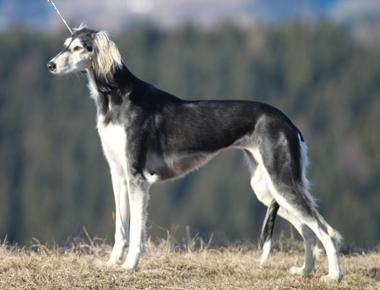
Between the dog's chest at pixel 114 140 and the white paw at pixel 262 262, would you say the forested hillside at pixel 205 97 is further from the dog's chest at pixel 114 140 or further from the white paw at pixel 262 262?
the dog's chest at pixel 114 140

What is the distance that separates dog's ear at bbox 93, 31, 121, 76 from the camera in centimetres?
954

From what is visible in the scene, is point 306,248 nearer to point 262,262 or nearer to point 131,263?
point 262,262

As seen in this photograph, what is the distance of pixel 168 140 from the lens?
9.56m

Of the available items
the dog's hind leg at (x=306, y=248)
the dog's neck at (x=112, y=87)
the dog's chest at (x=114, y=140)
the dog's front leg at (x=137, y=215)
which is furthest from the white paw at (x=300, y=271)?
the dog's neck at (x=112, y=87)

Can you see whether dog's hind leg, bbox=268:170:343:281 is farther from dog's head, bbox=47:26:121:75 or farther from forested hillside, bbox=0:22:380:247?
forested hillside, bbox=0:22:380:247

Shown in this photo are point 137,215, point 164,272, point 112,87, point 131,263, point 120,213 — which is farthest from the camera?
point 120,213

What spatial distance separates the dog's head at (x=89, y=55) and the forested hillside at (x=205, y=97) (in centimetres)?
7215

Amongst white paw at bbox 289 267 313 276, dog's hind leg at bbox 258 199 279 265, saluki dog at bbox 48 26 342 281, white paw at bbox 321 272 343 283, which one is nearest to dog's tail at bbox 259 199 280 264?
dog's hind leg at bbox 258 199 279 265

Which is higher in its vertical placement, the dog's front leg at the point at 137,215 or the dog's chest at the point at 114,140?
the dog's chest at the point at 114,140

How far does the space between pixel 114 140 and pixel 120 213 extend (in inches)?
34.9

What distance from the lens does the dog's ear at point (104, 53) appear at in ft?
31.3

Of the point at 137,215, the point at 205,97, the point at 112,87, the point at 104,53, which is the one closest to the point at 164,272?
the point at 137,215

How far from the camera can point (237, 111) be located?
9469 mm

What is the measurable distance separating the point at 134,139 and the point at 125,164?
0.27 metres
